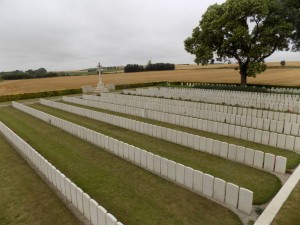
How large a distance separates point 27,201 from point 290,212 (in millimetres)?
8634

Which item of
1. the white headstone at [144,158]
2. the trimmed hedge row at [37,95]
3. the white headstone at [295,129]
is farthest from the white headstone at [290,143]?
the trimmed hedge row at [37,95]

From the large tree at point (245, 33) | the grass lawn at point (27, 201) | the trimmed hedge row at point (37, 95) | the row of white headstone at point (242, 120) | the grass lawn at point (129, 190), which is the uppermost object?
the large tree at point (245, 33)

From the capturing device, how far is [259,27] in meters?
33.5

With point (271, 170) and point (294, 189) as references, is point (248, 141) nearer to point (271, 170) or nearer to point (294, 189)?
point (271, 170)

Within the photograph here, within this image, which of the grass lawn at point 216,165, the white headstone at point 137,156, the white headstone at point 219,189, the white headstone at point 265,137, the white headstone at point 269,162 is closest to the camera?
the white headstone at point 219,189

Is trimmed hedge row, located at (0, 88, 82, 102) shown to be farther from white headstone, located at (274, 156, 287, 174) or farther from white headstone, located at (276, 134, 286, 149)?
white headstone, located at (274, 156, 287, 174)

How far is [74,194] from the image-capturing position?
316 inches

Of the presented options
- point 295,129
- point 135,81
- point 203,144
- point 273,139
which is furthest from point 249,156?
point 135,81

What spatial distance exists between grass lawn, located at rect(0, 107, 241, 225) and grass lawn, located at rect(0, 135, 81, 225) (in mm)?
1207

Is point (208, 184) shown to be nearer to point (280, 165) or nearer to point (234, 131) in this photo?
point (280, 165)

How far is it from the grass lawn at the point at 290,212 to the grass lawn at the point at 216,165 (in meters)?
0.62

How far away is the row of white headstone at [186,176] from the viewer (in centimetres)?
764

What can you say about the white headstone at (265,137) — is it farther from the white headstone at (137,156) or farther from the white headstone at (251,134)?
the white headstone at (137,156)

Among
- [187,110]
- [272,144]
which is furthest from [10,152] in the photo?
[272,144]
